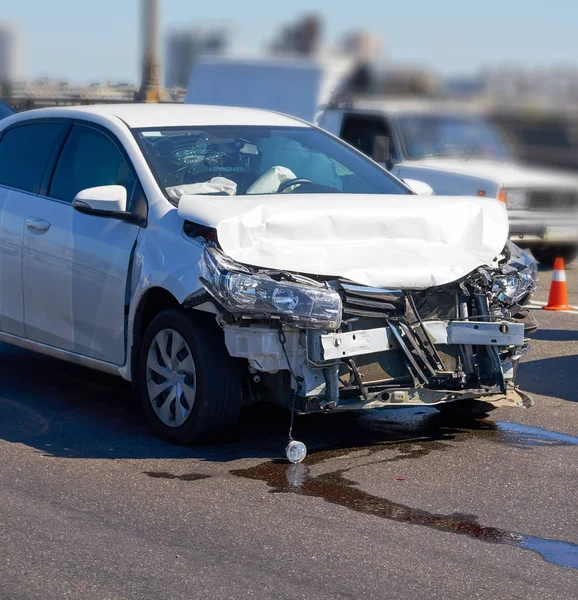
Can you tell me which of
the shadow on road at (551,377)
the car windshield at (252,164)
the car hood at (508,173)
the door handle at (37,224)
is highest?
the car windshield at (252,164)

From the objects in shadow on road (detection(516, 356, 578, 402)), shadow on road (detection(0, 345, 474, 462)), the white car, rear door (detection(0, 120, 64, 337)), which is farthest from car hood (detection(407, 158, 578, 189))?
rear door (detection(0, 120, 64, 337))

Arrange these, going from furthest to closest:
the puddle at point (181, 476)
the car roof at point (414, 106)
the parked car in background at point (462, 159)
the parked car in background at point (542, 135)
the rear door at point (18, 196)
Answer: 1. the parked car in background at point (462, 159)
2. the car roof at point (414, 106)
3. the parked car in background at point (542, 135)
4. the rear door at point (18, 196)
5. the puddle at point (181, 476)

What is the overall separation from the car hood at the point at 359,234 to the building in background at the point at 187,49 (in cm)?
1220

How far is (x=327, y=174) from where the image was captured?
7.14m

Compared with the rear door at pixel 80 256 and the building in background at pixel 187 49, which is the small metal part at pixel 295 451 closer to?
the rear door at pixel 80 256

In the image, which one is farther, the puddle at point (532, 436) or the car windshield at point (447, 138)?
the car windshield at point (447, 138)

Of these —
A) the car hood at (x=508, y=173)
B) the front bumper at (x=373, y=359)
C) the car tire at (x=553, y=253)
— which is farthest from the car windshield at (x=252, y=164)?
the car tire at (x=553, y=253)

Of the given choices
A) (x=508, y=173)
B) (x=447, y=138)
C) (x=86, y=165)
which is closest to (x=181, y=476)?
(x=86, y=165)

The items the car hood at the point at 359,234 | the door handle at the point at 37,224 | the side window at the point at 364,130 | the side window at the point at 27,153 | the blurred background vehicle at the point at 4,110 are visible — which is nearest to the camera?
the car hood at the point at 359,234

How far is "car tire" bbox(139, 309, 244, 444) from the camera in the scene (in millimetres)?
5957

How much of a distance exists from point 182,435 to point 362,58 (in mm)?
8722

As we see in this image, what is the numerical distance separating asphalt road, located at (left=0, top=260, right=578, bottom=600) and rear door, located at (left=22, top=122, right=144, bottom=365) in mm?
491

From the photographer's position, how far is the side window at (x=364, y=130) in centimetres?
1363

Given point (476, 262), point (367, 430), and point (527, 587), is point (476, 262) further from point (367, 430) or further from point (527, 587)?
point (527, 587)
